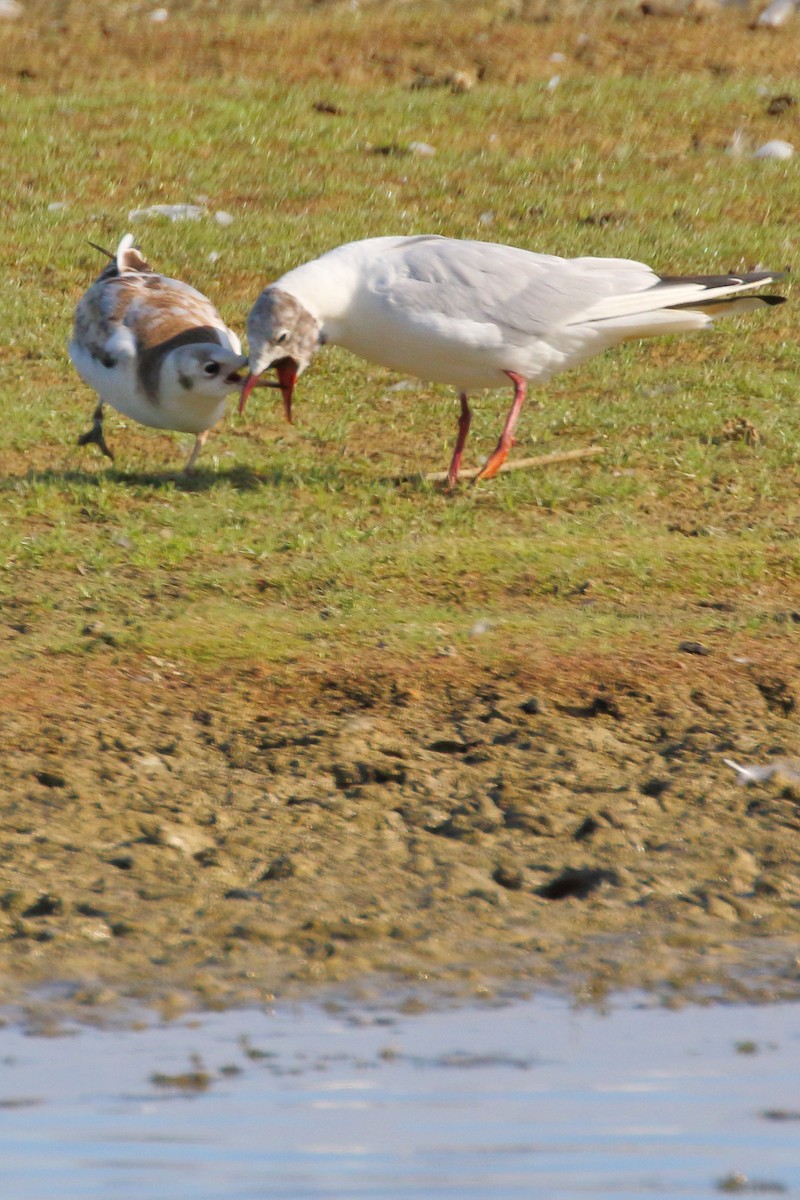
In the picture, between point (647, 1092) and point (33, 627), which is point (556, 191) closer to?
point (33, 627)

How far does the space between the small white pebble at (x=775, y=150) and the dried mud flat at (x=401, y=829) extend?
7.99 m

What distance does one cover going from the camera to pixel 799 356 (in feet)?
32.3

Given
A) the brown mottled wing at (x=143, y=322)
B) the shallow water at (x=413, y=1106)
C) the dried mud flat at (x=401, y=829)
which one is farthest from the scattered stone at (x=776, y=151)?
the shallow water at (x=413, y=1106)

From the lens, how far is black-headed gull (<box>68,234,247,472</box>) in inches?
297

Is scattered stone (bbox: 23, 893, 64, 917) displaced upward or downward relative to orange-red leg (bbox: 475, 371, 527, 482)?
downward

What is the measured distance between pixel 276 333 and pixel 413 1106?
4.55 metres

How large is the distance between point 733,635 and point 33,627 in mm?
2350

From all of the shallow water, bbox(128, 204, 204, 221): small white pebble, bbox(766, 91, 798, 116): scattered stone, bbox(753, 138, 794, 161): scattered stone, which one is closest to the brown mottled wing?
bbox(128, 204, 204, 221): small white pebble

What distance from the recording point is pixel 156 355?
7637 mm

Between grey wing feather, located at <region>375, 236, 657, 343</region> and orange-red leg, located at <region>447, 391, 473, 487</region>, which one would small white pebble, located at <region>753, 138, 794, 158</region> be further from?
orange-red leg, located at <region>447, 391, 473, 487</region>

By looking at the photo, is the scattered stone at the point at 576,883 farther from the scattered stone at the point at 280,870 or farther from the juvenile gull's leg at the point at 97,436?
the juvenile gull's leg at the point at 97,436

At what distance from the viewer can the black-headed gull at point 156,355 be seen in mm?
7531

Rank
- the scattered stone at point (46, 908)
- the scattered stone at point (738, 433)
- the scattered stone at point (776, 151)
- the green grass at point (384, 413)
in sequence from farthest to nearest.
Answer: the scattered stone at point (776, 151) < the scattered stone at point (738, 433) < the green grass at point (384, 413) < the scattered stone at point (46, 908)

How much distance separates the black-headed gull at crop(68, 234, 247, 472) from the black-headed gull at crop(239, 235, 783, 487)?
216 mm
